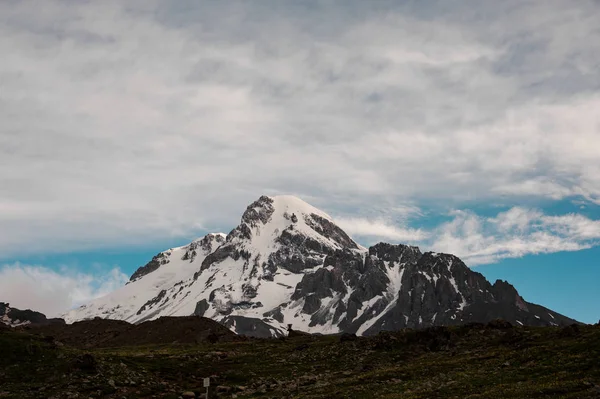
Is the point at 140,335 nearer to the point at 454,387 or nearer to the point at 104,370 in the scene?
the point at 104,370

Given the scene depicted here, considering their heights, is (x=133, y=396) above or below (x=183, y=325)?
below

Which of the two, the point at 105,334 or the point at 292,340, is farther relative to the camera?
the point at 105,334

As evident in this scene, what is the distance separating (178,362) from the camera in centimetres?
6525

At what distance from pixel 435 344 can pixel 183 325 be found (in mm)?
62494

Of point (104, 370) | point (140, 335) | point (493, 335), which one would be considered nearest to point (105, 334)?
point (140, 335)

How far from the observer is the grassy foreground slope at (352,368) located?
1670 inches

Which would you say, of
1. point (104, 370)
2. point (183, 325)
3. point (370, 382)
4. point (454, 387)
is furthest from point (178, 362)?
point (183, 325)

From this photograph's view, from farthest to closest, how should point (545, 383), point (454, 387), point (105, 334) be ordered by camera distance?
1. point (105, 334)
2. point (454, 387)
3. point (545, 383)

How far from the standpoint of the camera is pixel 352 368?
60094 millimetres

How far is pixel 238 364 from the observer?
6600 centimetres

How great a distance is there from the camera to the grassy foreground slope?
139 ft

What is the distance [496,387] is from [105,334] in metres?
99.4

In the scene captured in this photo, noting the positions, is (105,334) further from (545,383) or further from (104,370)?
(545,383)

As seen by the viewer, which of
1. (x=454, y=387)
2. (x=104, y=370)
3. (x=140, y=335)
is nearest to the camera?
(x=454, y=387)
